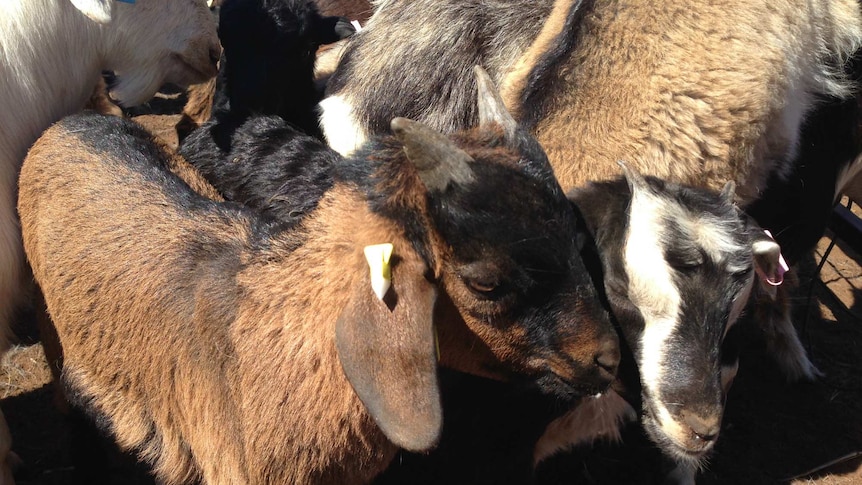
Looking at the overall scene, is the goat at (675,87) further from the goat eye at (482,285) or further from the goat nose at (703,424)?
the goat eye at (482,285)

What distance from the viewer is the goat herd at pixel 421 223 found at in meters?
2.47

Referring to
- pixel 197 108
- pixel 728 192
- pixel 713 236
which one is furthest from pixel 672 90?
pixel 197 108

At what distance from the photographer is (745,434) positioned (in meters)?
4.65

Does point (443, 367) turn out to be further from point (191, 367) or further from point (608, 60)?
point (608, 60)

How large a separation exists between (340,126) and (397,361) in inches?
86.0

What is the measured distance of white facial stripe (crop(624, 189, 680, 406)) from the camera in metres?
2.99

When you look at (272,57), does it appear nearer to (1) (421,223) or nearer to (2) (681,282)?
(1) (421,223)

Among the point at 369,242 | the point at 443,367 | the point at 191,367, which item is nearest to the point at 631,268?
the point at 443,367

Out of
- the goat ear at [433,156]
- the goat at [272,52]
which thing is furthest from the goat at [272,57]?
the goat ear at [433,156]

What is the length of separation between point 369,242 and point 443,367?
65 cm

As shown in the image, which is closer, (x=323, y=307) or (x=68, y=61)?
(x=323, y=307)

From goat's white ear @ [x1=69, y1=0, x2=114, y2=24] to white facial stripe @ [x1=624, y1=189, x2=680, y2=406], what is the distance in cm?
231

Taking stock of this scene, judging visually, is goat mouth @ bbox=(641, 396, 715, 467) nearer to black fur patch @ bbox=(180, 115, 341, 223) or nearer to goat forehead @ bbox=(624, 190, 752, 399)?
goat forehead @ bbox=(624, 190, 752, 399)

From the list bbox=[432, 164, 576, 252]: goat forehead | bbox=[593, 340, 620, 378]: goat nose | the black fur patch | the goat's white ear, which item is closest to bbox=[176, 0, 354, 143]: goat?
the black fur patch
